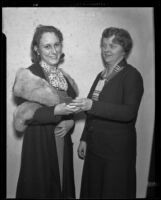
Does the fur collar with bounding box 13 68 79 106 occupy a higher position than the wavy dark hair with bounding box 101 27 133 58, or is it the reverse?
the wavy dark hair with bounding box 101 27 133 58

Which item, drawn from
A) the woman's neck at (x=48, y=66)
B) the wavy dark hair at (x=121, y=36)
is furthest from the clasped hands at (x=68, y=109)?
the wavy dark hair at (x=121, y=36)

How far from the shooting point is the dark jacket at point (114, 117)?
6.07 ft

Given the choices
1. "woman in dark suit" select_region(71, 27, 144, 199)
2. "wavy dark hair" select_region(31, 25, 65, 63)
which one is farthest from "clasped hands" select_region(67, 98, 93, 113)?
"wavy dark hair" select_region(31, 25, 65, 63)

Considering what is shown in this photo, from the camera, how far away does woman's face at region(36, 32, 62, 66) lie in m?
1.85

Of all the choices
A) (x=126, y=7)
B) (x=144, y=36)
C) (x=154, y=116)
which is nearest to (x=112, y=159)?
(x=154, y=116)

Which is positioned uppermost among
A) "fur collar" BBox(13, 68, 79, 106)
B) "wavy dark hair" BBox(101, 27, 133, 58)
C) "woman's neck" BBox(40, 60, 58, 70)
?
"wavy dark hair" BBox(101, 27, 133, 58)

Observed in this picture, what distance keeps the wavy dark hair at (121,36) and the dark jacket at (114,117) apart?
0.34ft

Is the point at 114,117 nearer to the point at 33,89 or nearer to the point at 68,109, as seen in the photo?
the point at 68,109

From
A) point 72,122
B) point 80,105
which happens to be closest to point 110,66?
point 80,105

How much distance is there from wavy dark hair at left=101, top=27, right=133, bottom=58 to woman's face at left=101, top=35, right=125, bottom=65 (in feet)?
0.07

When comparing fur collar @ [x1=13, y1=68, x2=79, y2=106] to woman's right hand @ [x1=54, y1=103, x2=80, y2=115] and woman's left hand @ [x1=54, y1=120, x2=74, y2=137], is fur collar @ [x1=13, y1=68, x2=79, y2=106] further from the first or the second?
woman's left hand @ [x1=54, y1=120, x2=74, y2=137]

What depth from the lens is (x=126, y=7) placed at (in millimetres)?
1902
